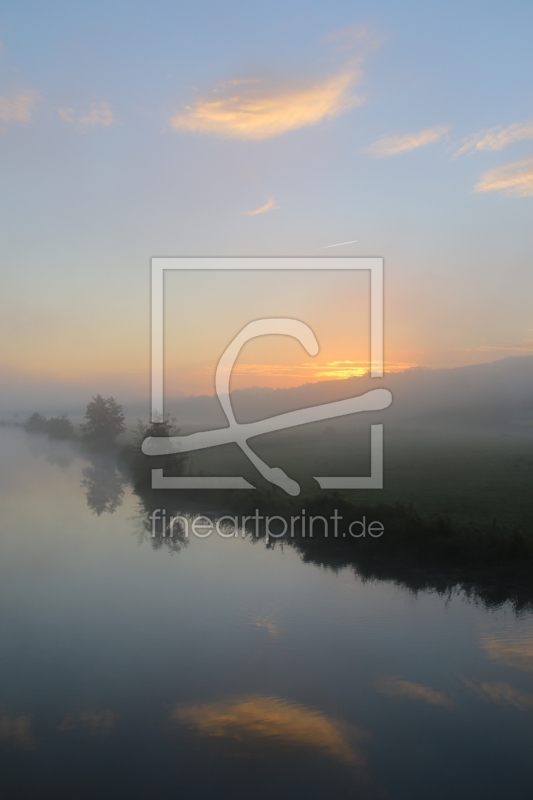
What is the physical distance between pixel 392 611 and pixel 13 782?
8.57 meters

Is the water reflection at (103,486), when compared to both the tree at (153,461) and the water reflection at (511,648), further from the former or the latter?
the water reflection at (511,648)

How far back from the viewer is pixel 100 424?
2301 inches

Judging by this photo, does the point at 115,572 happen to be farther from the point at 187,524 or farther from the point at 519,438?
the point at 519,438

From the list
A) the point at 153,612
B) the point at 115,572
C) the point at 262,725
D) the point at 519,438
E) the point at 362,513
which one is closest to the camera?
the point at 262,725

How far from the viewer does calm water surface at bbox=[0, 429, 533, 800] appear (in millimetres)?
7711

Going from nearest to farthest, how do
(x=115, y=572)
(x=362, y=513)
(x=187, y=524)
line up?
1. (x=115, y=572)
2. (x=362, y=513)
3. (x=187, y=524)

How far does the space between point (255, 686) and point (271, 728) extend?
1.23 meters

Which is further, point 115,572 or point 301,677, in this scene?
point 115,572

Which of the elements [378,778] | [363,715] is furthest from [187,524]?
[378,778]

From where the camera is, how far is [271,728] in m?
8.84

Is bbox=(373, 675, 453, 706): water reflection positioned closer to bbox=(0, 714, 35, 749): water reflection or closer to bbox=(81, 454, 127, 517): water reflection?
bbox=(0, 714, 35, 749): water reflection

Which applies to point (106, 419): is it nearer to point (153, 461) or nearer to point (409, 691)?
point (153, 461)

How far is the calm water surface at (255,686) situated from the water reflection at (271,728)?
0.03m

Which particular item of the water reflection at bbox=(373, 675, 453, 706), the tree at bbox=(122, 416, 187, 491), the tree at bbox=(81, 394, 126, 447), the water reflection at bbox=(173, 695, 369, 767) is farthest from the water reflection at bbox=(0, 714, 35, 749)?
the tree at bbox=(81, 394, 126, 447)
